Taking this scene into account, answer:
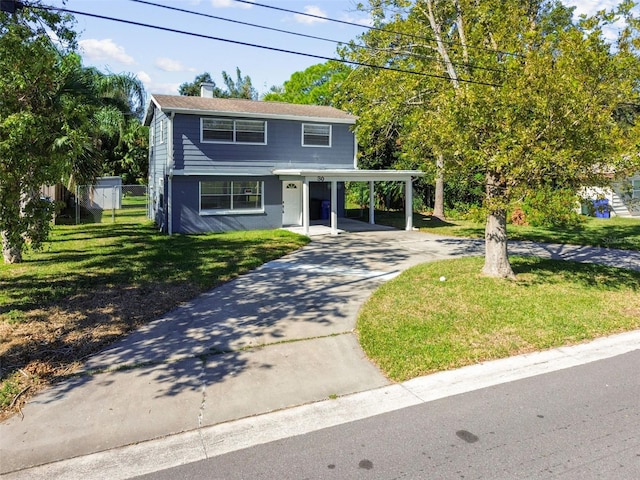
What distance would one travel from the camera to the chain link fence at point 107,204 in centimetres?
2297

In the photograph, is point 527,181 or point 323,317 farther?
point 527,181

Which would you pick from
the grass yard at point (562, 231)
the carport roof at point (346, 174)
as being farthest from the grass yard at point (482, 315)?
the carport roof at point (346, 174)

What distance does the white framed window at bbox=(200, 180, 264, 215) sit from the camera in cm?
1822

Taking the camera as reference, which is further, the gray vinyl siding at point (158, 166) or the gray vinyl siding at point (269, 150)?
the gray vinyl siding at point (158, 166)

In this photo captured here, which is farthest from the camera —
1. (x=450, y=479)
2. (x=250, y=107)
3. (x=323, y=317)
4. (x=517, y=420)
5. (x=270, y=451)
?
(x=250, y=107)

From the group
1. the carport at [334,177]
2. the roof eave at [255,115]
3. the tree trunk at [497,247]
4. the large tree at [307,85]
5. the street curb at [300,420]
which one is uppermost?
the large tree at [307,85]

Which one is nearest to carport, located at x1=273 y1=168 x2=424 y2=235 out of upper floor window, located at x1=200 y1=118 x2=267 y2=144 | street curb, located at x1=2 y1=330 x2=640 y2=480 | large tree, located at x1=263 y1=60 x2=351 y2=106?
upper floor window, located at x1=200 y1=118 x2=267 y2=144

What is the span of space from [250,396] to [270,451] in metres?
1.12

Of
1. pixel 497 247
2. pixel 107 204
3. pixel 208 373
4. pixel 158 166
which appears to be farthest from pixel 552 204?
pixel 107 204

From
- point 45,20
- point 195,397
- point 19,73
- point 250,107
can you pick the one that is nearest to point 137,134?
point 250,107

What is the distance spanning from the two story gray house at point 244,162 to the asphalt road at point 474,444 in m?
13.1

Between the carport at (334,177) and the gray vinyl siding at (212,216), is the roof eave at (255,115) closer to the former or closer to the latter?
the carport at (334,177)

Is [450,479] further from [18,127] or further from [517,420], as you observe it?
[18,127]

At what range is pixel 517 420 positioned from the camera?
4520 millimetres
